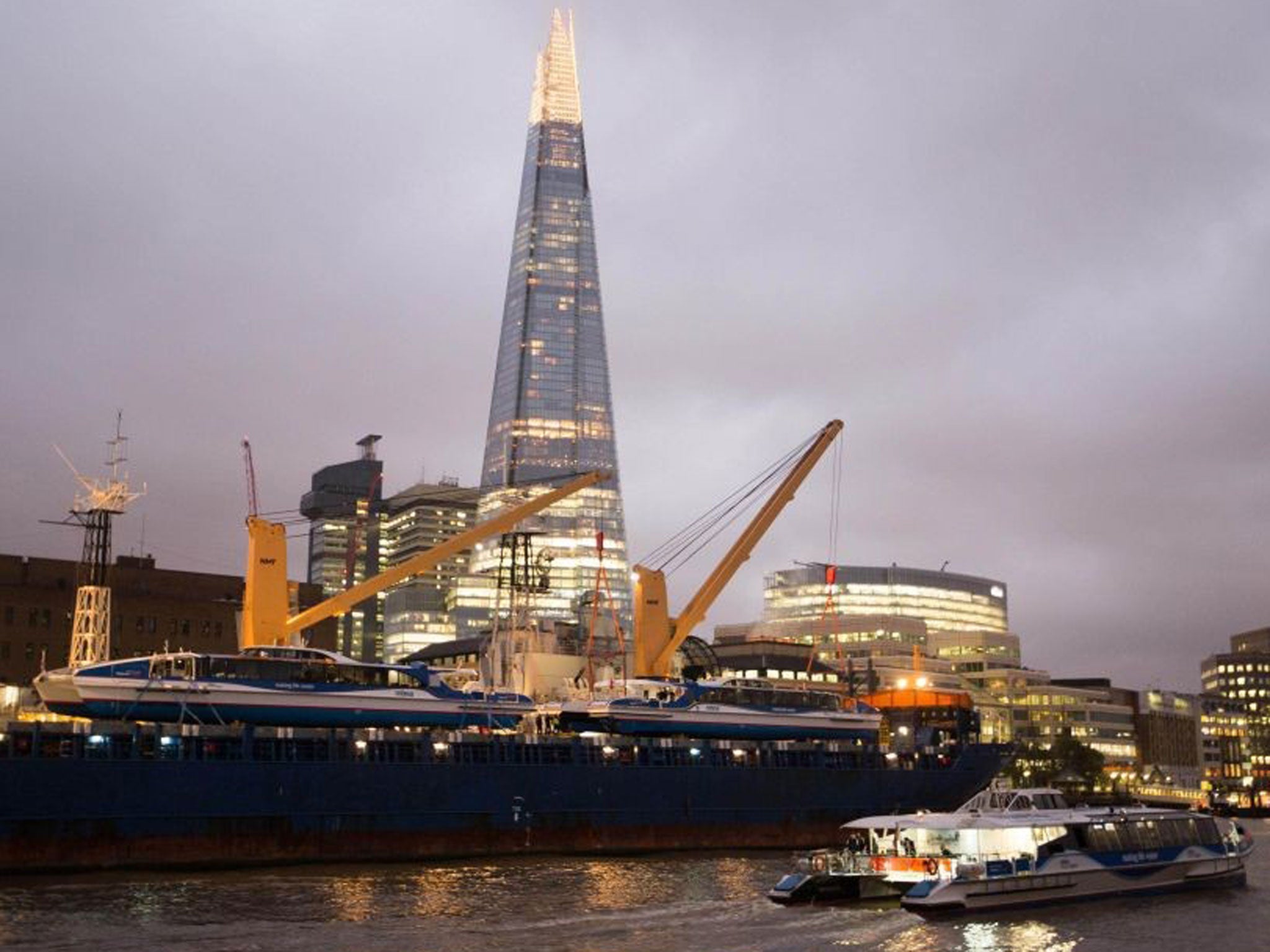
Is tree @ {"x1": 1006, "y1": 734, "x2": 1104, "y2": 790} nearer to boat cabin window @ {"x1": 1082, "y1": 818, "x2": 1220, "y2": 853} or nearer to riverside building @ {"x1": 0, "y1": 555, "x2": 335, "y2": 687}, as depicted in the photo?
riverside building @ {"x1": 0, "y1": 555, "x2": 335, "y2": 687}

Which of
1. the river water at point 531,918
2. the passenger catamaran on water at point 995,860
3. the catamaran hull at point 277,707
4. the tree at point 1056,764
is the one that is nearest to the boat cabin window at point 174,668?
the catamaran hull at point 277,707

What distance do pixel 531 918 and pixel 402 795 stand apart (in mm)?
21554

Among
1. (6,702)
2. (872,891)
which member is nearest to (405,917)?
(872,891)

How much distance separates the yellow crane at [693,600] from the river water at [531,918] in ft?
109

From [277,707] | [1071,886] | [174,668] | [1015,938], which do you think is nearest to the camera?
[1015,938]

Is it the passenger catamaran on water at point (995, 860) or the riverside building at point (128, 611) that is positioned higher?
the riverside building at point (128, 611)

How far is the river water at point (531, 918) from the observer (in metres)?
41.8

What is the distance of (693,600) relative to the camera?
9562cm

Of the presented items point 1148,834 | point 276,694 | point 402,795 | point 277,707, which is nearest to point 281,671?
point 276,694

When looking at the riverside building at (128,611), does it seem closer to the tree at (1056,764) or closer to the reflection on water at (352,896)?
the reflection on water at (352,896)

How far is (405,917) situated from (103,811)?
64.5 feet

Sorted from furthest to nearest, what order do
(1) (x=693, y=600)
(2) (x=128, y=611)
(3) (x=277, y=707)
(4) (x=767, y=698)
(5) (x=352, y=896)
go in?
(2) (x=128, y=611) < (1) (x=693, y=600) < (4) (x=767, y=698) < (3) (x=277, y=707) < (5) (x=352, y=896)

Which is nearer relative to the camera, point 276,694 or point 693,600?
point 276,694

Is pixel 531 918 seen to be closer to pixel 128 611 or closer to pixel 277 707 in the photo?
pixel 277 707
